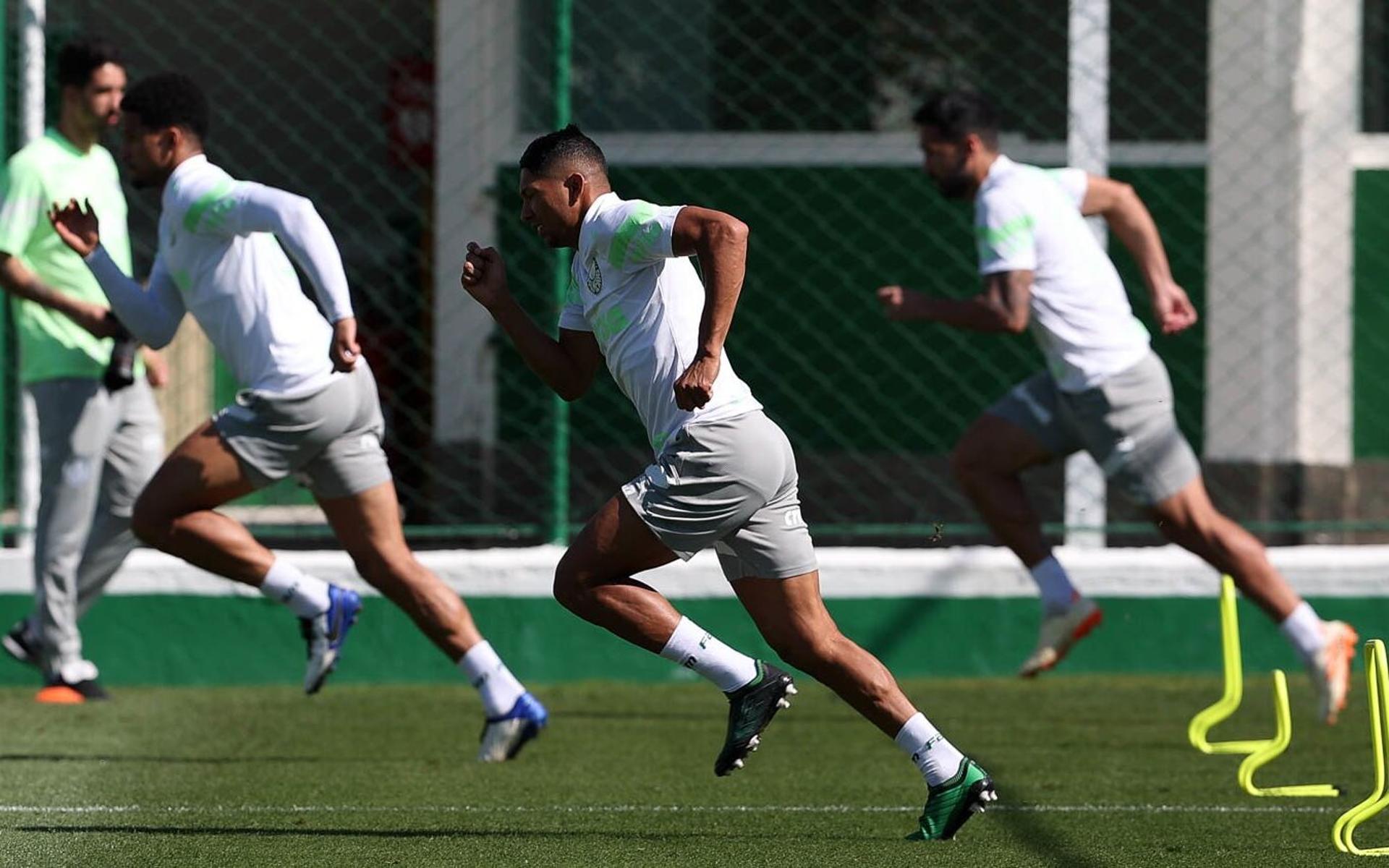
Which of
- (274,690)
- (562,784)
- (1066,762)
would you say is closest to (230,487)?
(562,784)

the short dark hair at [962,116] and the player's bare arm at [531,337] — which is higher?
the short dark hair at [962,116]

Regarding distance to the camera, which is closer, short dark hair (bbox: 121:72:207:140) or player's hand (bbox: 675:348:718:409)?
player's hand (bbox: 675:348:718:409)

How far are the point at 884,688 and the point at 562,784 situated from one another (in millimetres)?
1350

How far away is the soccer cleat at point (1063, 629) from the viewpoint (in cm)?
741

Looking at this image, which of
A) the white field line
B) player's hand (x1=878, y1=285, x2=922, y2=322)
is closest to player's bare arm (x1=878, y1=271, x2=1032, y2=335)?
player's hand (x1=878, y1=285, x2=922, y2=322)

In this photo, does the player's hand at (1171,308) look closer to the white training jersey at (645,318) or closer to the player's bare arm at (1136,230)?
the player's bare arm at (1136,230)

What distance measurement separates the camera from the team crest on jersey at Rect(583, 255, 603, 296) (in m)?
5.08

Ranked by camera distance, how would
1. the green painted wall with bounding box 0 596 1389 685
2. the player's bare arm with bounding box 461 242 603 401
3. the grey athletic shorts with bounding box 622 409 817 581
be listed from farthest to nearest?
1. the green painted wall with bounding box 0 596 1389 685
2. the player's bare arm with bounding box 461 242 603 401
3. the grey athletic shorts with bounding box 622 409 817 581

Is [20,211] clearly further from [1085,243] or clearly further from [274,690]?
[1085,243]

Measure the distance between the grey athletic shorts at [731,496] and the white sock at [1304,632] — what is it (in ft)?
8.11

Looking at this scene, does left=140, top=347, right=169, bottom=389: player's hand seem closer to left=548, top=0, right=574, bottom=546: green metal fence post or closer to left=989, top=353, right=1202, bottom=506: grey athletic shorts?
left=548, top=0, right=574, bottom=546: green metal fence post

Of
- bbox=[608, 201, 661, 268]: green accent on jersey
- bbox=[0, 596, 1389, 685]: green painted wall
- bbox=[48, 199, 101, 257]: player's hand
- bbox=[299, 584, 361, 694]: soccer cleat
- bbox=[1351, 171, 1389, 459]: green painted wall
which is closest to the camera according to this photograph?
bbox=[608, 201, 661, 268]: green accent on jersey

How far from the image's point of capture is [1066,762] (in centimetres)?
652

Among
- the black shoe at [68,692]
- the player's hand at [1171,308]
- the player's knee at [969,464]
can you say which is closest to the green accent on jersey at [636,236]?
the player's knee at [969,464]
